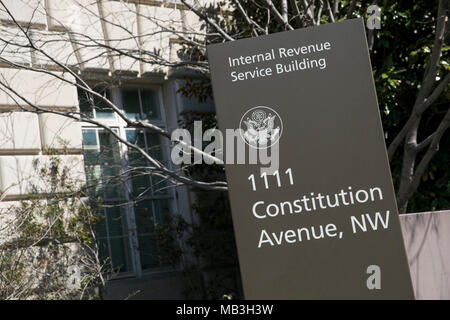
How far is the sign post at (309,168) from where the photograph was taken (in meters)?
3.15

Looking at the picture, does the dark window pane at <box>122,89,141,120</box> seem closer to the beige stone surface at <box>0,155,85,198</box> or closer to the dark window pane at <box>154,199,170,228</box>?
the dark window pane at <box>154,199,170,228</box>

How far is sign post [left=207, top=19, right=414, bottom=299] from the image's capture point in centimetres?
315

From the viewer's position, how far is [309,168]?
323 centimetres

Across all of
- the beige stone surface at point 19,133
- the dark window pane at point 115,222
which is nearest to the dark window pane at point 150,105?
the dark window pane at point 115,222

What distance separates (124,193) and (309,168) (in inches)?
180

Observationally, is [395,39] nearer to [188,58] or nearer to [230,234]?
[188,58]

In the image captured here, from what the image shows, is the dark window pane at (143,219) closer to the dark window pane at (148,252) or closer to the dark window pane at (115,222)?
the dark window pane at (148,252)

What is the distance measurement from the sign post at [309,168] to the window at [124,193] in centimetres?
393

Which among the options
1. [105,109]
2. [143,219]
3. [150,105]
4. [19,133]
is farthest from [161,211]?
[19,133]

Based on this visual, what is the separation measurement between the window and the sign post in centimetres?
393

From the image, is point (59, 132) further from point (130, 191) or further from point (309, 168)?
point (309, 168)

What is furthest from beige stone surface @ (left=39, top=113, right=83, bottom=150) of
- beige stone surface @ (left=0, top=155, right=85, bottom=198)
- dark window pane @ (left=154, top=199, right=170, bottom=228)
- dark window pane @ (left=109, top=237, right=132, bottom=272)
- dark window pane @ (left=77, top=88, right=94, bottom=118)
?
dark window pane @ (left=154, top=199, right=170, bottom=228)

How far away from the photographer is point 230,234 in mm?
7855
